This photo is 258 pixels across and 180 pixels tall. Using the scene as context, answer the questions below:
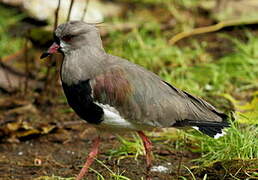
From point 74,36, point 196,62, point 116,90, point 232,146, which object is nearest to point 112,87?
point 116,90

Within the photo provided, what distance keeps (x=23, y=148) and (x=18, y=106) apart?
934 mm

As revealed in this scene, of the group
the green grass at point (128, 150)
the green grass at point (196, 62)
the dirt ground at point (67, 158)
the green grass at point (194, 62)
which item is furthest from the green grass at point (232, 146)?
the green grass at point (194, 62)

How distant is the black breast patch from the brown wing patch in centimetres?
6

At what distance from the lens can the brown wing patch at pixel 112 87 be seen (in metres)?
3.89

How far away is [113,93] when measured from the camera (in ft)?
12.9

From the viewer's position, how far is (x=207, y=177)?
169 inches

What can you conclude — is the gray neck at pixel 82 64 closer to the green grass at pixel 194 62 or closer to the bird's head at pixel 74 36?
the bird's head at pixel 74 36

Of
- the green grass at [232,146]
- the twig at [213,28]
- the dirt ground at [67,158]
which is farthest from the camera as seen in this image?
the twig at [213,28]

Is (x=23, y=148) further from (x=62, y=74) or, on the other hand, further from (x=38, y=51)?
(x=38, y=51)

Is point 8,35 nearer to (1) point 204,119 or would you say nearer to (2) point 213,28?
(2) point 213,28

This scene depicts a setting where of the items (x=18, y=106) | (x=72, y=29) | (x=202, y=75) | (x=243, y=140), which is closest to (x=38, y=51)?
(x=18, y=106)

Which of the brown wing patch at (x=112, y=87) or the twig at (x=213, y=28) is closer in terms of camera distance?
the brown wing patch at (x=112, y=87)

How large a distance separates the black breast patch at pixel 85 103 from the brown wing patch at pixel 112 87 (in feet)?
0.18

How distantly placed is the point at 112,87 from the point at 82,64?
0.89ft
